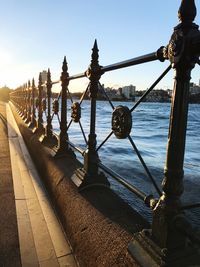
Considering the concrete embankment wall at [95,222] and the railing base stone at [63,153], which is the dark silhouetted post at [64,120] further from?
the concrete embankment wall at [95,222]

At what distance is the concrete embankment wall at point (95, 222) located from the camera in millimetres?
2420

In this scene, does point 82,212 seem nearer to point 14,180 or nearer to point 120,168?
point 14,180

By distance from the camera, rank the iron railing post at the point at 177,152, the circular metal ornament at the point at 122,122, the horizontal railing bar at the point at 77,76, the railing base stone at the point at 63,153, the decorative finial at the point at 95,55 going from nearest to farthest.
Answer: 1. the iron railing post at the point at 177,152
2. the circular metal ornament at the point at 122,122
3. the decorative finial at the point at 95,55
4. the horizontal railing bar at the point at 77,76
5. the railing base stone at the point at 63,153

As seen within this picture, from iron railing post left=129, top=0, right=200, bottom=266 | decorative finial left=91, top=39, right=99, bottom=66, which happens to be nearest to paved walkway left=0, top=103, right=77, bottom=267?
iron railing post left=129, top=0, right=200, bottom=266

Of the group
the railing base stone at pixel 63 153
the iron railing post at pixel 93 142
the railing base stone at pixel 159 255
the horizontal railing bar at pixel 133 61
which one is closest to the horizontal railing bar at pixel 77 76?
the iron railing post at pixel 93 142

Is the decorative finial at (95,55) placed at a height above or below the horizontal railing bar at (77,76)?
above

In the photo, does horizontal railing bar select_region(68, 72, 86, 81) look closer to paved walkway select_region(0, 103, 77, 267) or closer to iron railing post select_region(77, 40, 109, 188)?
iron railing post select_region(77, 40, 109, 188)

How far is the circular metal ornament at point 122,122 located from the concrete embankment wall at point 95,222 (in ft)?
2.41

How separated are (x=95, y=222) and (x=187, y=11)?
190cm

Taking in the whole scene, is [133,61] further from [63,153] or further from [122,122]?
[63,153]

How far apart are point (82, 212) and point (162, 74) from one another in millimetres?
1617

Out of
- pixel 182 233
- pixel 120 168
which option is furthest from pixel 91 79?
pixel 120 168

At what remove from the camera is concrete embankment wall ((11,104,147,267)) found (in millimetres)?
2420

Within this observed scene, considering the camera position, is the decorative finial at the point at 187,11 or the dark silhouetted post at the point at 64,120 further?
the dark silhouetted post at the point at 64,120
